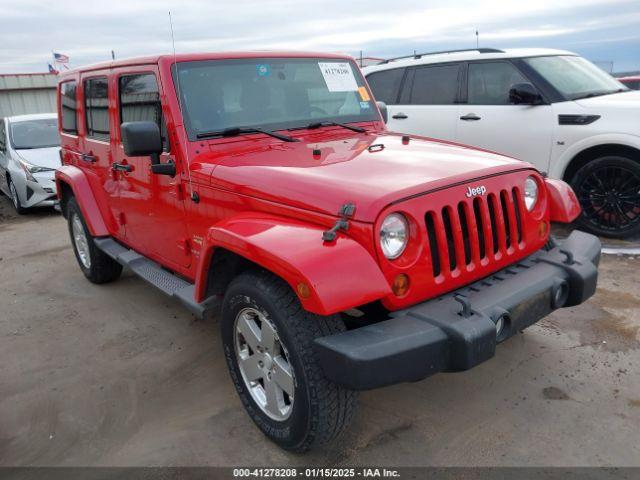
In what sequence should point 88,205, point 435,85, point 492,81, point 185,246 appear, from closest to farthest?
point 185,246
point 88,205
point 492,81
point 435,85

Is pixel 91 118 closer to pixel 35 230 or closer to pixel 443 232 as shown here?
pixel 443 232

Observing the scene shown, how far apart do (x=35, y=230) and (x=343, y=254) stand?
6.71 metres

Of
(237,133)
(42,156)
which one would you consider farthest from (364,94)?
(42,156)

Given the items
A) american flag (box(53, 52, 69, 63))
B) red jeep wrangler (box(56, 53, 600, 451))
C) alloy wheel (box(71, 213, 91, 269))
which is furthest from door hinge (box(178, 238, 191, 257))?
american flag (box(53, 52, 69, 63))

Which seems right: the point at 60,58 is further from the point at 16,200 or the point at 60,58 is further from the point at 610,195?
the point at 610,195

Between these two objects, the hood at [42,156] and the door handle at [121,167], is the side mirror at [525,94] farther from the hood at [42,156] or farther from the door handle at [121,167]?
the hood at [42,156]

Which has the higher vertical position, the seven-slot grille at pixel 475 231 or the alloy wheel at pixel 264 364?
the seven-slot grille at pixel 475 231

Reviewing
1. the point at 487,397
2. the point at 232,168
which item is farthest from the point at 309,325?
the point at 487,397

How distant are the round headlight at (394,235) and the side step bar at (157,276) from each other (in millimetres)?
1152

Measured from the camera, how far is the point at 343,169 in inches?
105

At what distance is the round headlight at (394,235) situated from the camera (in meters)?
2.27

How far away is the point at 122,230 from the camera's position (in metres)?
4.37

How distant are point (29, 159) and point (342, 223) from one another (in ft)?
25.4

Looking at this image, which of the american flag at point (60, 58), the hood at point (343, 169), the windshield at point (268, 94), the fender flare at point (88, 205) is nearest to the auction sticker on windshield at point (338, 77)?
the windshield at point (268, 94)
